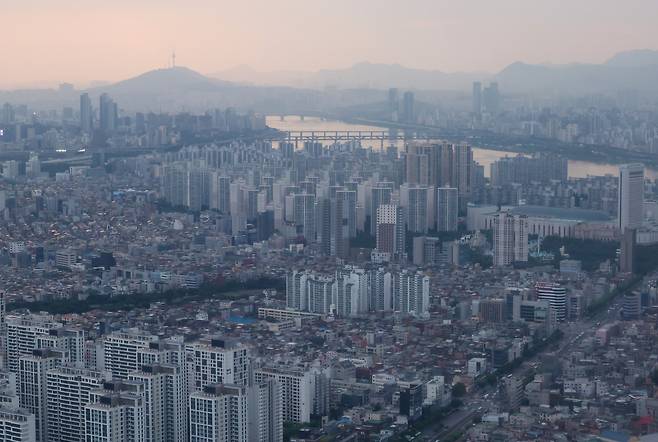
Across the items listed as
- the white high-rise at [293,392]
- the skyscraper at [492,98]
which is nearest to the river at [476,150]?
the skyscraper at [492,98]

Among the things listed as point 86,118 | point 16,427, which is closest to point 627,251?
point 16,427

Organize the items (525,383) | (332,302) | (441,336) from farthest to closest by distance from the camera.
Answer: (332,302), (441,336), (525,383)

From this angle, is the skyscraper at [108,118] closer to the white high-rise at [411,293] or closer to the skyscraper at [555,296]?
the white high-rise at [411,293]

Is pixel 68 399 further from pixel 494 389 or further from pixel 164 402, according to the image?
pixel 494 389

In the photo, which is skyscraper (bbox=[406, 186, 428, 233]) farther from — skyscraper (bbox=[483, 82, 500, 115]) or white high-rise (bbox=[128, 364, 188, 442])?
white high-rise (bbox=[128, 364, 188, 442])

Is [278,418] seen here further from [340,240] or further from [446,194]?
[446,194]

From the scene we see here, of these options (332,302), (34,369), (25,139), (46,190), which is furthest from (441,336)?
(25,139)

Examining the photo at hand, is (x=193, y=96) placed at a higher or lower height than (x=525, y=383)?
higher
